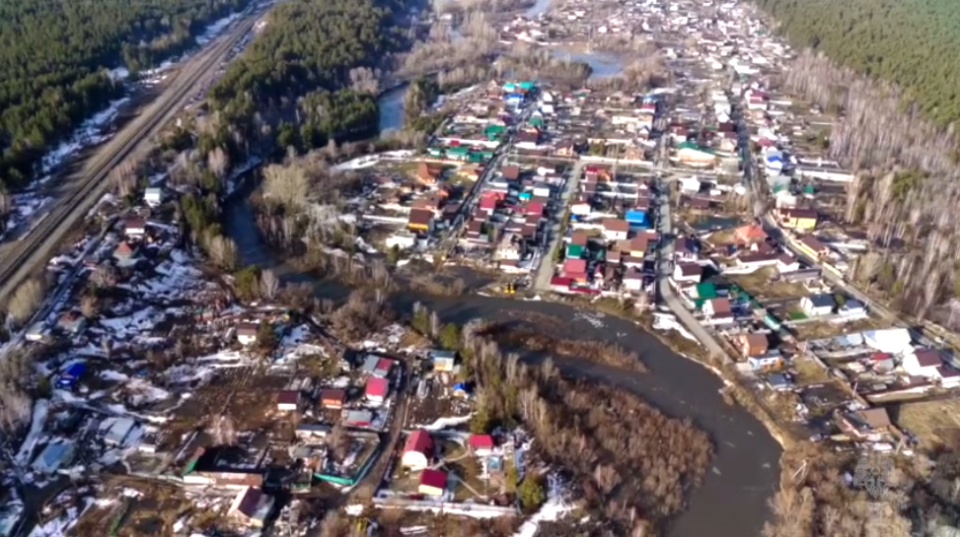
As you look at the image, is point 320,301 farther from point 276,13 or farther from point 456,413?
point 276,13

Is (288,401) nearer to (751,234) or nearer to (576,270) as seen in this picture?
(576,270)

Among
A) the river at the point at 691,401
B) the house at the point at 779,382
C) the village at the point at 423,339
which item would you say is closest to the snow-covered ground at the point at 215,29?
the village at the point at 423,339

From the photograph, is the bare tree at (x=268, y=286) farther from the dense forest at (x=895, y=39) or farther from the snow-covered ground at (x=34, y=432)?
the dense forest at (x=895, y=39)

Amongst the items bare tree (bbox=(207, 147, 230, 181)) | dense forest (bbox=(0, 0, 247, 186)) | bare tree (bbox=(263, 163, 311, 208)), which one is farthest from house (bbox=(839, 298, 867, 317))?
dense forest (bbox=(0, 0, 247, 186))

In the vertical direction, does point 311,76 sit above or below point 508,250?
above

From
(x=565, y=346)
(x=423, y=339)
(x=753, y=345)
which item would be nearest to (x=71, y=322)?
(x=423, y=339)

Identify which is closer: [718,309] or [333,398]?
[333,398]
